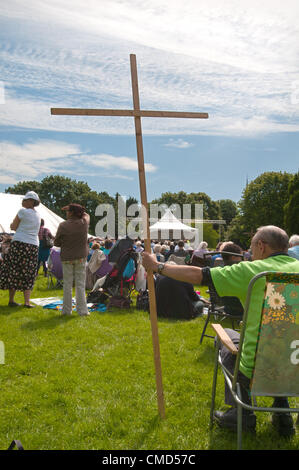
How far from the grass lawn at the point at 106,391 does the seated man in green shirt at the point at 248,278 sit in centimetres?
15

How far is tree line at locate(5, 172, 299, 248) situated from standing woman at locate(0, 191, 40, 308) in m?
34.2

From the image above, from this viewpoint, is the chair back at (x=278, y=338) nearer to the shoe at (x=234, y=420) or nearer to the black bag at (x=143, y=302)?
the shoe at (x=234, y=420)

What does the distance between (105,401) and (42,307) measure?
4482 mm

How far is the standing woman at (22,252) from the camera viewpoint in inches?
273

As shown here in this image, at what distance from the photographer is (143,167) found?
9.96 ft

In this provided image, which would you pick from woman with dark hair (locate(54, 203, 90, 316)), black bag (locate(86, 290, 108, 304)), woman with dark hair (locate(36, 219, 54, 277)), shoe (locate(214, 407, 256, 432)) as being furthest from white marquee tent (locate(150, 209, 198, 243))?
shoe (locate(214, 407, 256, 432))

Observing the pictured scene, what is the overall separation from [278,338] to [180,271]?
770 millimetres

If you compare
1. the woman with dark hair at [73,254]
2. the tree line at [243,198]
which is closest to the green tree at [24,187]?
the tree line at [243,198]

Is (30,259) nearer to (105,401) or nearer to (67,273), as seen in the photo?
(67,273)

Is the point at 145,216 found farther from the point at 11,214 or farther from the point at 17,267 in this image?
the point at 11,214

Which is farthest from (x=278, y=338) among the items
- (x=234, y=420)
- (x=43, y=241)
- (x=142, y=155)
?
(x=43, y=241)

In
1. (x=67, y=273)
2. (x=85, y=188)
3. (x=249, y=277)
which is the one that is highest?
(x=85, y=188)

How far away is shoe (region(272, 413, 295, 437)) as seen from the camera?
2.82 m
